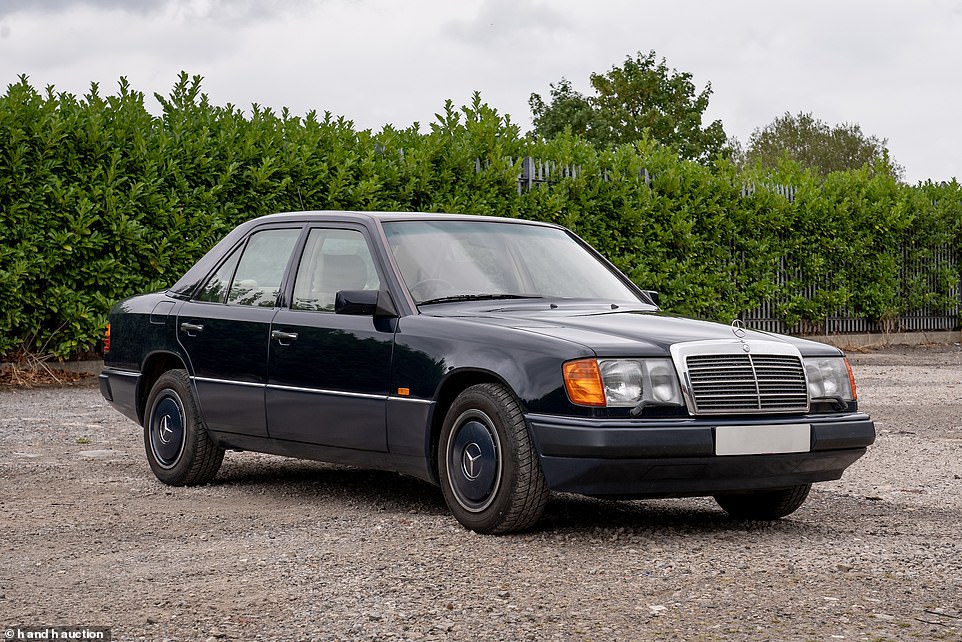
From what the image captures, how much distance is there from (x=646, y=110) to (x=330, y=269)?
6417cm

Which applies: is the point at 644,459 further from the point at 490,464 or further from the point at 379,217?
the point at 379,217

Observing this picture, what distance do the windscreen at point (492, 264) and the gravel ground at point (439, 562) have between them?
3.97ft

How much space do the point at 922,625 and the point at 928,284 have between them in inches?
912

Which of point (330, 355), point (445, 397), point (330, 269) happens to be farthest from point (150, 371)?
point (445, 397)

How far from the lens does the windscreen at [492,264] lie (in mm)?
7184

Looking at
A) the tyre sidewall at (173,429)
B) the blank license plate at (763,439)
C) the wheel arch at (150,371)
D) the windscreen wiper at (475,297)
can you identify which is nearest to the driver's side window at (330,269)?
the windscreen wiper at (475,297)

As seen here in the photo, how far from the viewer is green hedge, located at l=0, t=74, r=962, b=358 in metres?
14.1

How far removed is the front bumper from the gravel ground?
281mm

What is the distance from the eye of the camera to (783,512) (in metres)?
6.96

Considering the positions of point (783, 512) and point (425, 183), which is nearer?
point (783, 512)

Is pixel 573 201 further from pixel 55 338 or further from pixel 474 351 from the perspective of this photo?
pixel 474 351

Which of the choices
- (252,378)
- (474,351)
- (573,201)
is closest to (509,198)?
(573,201)

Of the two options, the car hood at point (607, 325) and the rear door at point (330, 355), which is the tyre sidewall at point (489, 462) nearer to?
the car hood at point (607, 325)

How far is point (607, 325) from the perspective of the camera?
21.4 feet
